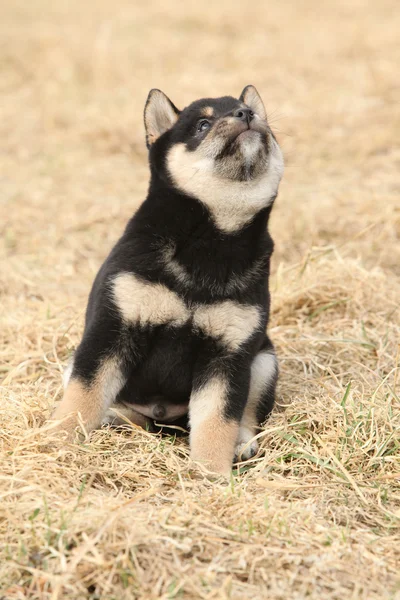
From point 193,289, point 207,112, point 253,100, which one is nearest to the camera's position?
point 193,289

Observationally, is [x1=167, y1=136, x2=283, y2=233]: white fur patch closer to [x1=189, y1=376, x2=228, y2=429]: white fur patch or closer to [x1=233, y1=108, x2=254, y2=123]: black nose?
[x1=233, y1=108, x2=254, y2=123]: black nose

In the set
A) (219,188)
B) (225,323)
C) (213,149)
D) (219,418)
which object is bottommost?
(219,418)

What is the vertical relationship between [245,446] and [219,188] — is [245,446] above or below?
below

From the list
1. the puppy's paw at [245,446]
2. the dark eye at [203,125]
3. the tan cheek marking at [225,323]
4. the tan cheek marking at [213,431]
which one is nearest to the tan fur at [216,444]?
the tan cheek marking at [213,431]

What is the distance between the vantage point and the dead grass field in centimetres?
327

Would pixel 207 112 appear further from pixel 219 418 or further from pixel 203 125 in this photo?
pixel 219 418

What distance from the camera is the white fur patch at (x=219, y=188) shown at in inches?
169

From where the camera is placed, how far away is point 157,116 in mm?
4523

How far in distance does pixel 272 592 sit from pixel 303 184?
6935mm

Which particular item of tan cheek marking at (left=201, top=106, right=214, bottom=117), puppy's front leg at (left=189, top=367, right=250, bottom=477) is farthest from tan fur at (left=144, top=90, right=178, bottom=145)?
puppy's front leg at (left=189, top=367, right=250, bottom=477)

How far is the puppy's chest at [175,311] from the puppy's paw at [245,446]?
61 centimetres

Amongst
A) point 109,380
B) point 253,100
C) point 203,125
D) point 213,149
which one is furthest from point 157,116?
point 109,380

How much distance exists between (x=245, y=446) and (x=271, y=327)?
6.17ft

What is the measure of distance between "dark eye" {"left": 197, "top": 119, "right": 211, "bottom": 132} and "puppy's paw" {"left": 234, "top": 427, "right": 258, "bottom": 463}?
1699mm
